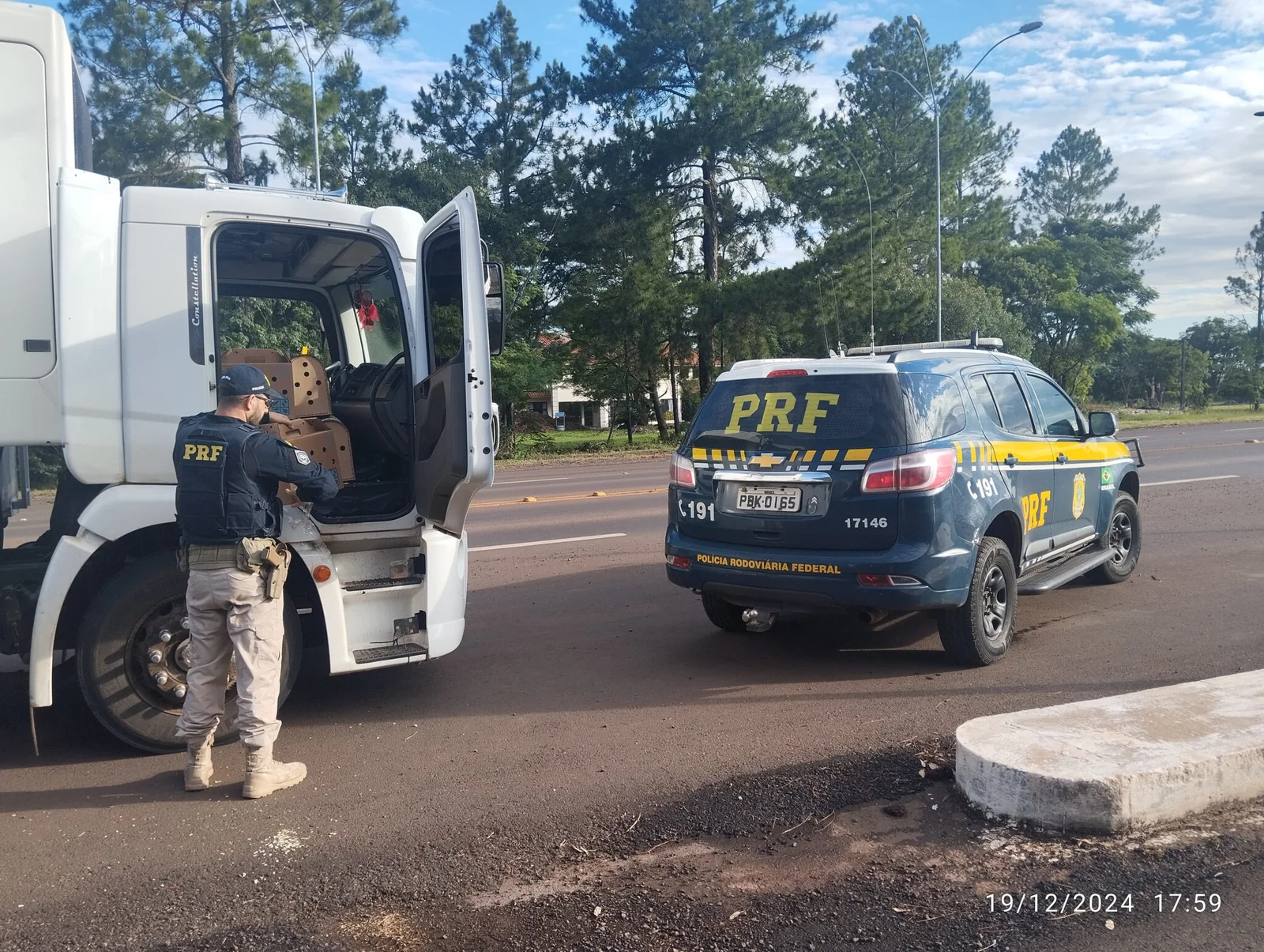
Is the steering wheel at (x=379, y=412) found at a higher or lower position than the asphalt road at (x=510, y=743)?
higher

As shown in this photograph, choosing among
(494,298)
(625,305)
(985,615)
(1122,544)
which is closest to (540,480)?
(625,305)

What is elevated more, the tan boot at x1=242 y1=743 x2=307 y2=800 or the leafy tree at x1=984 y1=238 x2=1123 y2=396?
the leafy tree at x1=984 y1=238 x2=1123 y2=396

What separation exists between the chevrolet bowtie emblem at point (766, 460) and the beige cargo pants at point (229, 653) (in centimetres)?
278

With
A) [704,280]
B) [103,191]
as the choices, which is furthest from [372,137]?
[103,191]

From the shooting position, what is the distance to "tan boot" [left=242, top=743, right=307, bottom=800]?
436 cm

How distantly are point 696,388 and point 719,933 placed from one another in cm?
3350

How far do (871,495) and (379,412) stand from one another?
2811 millimetres

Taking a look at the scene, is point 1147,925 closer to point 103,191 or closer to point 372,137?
point 103,191

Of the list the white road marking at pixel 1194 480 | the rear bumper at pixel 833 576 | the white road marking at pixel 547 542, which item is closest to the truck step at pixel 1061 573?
the rear bumper at pixel 833 576

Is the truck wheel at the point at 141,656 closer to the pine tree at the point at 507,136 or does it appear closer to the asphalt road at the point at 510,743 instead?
the asphalt road at the point at 510,743

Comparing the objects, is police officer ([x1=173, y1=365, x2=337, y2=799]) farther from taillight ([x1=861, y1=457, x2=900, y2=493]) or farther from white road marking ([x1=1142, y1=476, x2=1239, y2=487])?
white road marking ([x1=1142, y1=476, x2=1239, y2=487])

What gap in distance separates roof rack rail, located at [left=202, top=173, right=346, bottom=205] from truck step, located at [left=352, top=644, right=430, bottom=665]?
2.35m

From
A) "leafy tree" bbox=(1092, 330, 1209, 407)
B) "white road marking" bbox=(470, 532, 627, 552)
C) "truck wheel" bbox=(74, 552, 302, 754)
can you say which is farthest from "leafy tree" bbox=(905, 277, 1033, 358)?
"truck wheel" bbox=(74, 552, 302, 754)

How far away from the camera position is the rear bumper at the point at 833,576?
17.9 ft
